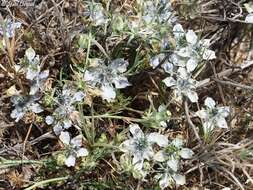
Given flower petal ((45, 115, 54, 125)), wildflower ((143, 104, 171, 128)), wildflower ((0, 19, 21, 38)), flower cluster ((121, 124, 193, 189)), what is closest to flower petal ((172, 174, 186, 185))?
flower cluster ((121, 124, 193, 189))

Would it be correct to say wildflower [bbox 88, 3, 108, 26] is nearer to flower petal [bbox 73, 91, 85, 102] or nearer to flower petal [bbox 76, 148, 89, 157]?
flower petal [bbox 73, 91, 85, 102]

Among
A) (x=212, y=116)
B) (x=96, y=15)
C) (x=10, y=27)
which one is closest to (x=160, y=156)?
(x=212, y=116)

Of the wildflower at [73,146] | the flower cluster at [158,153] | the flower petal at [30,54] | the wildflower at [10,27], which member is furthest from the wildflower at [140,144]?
the wildflower at [10,27]

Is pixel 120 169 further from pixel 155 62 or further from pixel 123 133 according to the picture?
pixel 155 62

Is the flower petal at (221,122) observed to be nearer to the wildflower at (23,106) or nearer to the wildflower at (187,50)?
the wildflower at (187,50)

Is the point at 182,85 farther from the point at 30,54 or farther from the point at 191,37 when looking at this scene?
the point at 30,54
